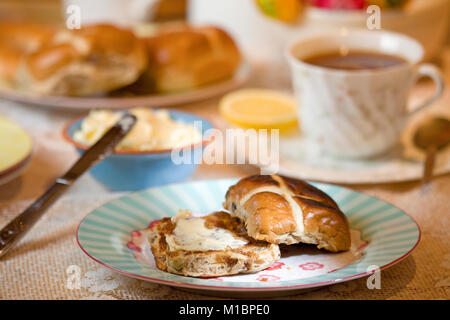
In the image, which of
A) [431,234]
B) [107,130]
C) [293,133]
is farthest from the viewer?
[293,133]

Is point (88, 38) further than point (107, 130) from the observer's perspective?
Yes

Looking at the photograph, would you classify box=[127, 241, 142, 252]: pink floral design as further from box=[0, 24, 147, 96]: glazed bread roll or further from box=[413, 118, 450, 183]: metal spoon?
box=[0, 24, 147, 96]: glazed bread roll

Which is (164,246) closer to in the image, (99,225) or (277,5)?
(99,225)

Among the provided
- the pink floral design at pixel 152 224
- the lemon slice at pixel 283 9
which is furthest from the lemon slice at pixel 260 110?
the pink floral design at pixel 152 224

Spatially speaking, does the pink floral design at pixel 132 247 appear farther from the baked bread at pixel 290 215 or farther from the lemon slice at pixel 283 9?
the lemon slice at pixel 283 9

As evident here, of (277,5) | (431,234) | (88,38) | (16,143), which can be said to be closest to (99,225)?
(16,143)

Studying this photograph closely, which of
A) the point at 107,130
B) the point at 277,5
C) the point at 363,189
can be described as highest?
the point at 277,5

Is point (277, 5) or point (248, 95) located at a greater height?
point (277, 5)
